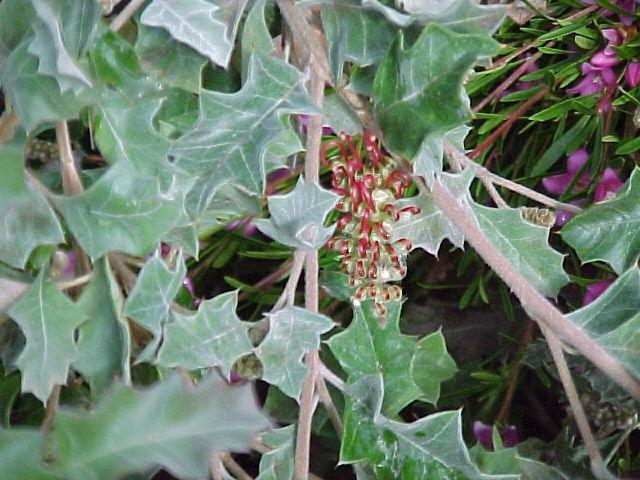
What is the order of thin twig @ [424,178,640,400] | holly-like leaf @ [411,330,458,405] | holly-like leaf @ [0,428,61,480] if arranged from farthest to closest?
holly-like leaf @ [411,330,458,405], thin twig @ [424,178,640,400], holly-like leaf @ [0,428,61,480]

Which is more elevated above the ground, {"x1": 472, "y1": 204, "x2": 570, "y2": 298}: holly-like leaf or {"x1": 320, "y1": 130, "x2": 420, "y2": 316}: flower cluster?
{"x1": 320, "y1": 130, "x2": 420, "y2": 316}: flower cluster

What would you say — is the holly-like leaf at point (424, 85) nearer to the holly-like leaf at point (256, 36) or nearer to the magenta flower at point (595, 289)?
the holly-like leaf at point (256, 36)

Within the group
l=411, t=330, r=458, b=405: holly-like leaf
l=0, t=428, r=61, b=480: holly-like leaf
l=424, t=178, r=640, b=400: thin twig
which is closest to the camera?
l=0, t=428, r=61, b=480: holly-like leaf

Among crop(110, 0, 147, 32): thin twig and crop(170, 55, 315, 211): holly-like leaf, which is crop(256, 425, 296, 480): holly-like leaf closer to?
crop(170, 55, 315, 211): holly-like leaf

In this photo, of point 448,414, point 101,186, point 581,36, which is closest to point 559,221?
point 581,36

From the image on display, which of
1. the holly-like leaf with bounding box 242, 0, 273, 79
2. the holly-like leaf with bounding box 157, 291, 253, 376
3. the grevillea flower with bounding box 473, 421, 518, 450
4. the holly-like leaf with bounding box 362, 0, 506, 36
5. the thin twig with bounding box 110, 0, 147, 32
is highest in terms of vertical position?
the holly-like leaf with bounding box 362, 0, 506, 36

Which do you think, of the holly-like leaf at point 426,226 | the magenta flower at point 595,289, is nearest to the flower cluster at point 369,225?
the holly-like leaf at point 426,226

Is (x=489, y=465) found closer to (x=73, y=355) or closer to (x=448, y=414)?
(x=448, y=414)

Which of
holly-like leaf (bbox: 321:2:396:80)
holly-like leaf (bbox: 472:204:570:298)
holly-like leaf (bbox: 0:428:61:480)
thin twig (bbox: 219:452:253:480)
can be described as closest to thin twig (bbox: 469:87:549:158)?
holly-like leaf (bbox: 472:204:570:298)
